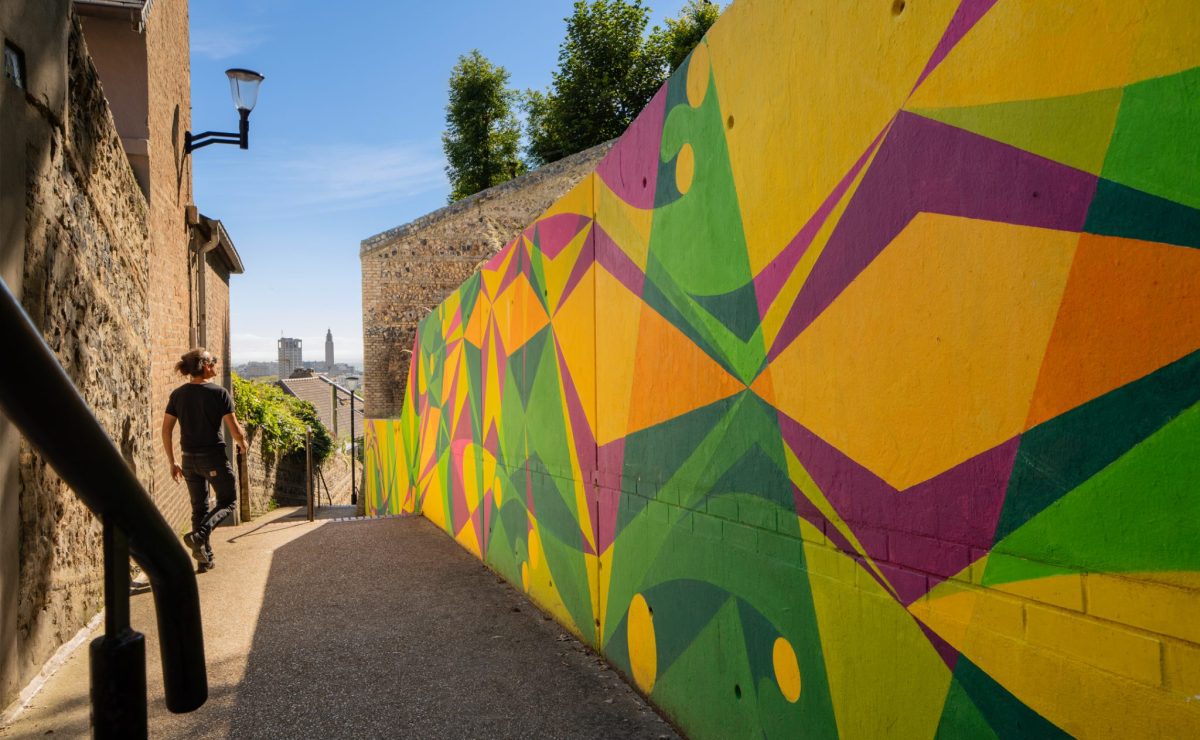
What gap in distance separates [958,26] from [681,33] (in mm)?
37969

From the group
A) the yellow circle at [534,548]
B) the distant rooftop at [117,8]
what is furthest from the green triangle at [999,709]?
the distant rooftop at [117,8]

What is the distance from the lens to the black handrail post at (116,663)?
1.22 metres

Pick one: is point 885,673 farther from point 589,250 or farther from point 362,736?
point 589,250

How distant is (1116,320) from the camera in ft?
4.28

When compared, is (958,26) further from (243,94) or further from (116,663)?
(243,94)

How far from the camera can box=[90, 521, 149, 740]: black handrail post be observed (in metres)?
1.22

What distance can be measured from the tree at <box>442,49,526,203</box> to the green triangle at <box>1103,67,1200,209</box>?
1417 inches

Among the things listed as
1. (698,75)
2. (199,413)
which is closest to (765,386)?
(698,75)

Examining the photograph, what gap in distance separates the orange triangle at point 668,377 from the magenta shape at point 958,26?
110cm

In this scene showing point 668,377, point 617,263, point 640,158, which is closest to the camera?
point 668,377

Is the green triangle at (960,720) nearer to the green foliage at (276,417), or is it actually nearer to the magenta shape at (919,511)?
the magenta shape at (919,511)

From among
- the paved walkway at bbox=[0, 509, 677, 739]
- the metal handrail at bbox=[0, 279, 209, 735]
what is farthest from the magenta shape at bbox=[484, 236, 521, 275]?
the metal handrail at bbox=[0, 279, 209, 735]

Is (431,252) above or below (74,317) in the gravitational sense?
above

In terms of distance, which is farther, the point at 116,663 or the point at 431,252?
the point at 431,252
